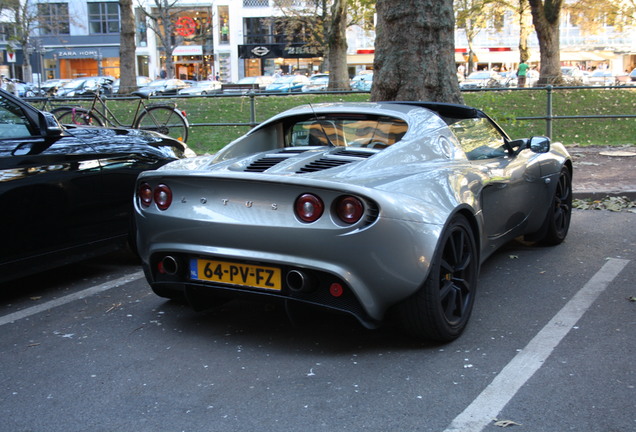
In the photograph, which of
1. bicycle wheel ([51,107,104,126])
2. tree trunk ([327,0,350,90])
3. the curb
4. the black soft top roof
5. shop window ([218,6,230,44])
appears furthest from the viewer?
shop window ([218,6,230,44])

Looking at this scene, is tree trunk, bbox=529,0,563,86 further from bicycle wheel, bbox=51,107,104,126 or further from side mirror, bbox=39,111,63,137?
side mirror, bbox=39,111,63,137

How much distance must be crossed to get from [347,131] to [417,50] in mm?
4227

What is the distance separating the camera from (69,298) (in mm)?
4977

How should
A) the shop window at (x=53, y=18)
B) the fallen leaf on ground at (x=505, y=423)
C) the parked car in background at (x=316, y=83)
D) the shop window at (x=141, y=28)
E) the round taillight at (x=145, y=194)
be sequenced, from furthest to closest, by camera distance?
the shop window at (x=141, y=28), the shop window at (x=53, y=18), the parked car in background at (x=316, y=83), the round taillight at (x=145, y=194), the fallen leaf on ground at (x=505, y=423)

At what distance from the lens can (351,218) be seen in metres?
3.49

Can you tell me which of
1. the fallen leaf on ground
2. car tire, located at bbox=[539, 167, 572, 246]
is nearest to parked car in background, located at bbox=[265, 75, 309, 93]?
car tire, located at bbox=[539, 167, 572, 246]

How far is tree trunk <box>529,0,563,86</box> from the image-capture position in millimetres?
25250

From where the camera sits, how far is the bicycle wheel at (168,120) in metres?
12.5

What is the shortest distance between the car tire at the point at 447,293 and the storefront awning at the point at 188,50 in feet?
205

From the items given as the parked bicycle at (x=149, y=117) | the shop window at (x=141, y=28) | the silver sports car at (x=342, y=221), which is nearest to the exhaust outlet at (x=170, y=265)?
the silver sports car at (x=342, y=221)

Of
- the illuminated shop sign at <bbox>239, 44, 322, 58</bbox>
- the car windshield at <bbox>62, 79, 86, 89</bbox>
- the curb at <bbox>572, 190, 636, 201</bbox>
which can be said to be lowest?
the curb at <bbox>572, 190, 636, 201</bbox>

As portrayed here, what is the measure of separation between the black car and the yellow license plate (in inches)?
57.1

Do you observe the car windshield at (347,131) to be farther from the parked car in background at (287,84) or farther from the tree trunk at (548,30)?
the parked car in background at (287,84)

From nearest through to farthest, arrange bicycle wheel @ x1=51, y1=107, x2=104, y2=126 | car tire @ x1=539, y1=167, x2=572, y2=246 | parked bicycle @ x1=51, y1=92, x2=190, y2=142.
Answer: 1. car tire @ x1=539, y1=167, x2=572, y2=246
2. bicycle wheel @ x1=51, y1=107, x2=104, y2=126
3. parked bicycle @ x1=51, y1=92, x2=190, y2=142
